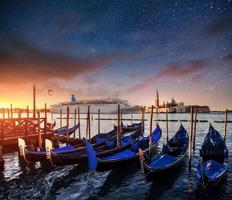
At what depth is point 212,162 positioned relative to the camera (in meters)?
9.43

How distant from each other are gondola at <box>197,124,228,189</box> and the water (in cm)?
52

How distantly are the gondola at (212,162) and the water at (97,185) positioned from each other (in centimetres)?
52

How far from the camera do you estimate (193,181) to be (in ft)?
32.0

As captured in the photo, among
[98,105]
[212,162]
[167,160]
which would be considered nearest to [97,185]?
[167,160]

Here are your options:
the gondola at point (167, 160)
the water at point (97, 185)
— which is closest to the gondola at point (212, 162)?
the water at point (97, 185)

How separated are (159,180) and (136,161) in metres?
2.49

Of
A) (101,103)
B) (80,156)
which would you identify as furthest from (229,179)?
(101,103)

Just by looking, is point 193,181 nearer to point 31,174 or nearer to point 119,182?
point 119,182

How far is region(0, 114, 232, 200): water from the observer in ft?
27.0

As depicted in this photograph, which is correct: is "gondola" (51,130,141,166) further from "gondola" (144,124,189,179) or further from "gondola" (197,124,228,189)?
"gondola" (197,124,228,189)

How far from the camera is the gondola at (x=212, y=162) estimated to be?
794 cm

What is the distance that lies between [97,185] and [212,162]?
5211 millimetres

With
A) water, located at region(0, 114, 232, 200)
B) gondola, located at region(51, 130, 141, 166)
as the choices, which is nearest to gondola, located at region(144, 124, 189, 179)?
water, located at region(0, 114, 232, 200)

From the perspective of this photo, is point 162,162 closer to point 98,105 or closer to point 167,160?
point 167,160
